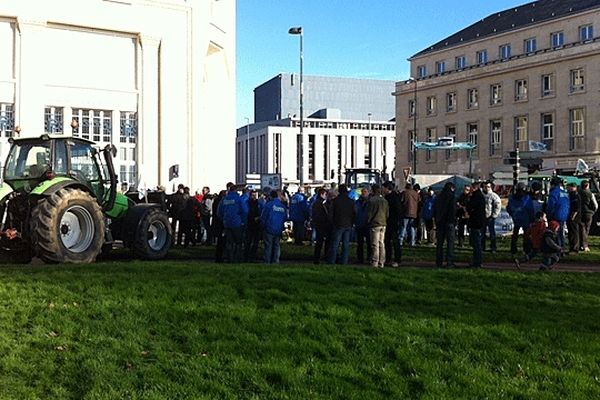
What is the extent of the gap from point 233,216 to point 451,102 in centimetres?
6755

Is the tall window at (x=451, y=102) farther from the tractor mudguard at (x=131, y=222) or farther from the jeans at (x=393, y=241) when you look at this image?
the tractor mudguard at (x=131, y=222)

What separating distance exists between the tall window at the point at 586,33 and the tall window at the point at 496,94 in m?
9.02

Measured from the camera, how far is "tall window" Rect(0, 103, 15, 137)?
32219mm

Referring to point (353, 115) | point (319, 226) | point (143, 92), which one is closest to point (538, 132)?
point (143, 92)

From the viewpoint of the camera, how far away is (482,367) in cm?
801

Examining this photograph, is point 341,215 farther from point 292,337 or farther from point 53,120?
point 53,120

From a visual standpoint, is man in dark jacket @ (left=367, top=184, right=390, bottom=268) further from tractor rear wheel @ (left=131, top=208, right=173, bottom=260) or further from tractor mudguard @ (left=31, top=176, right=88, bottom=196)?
tractor mudguard @ (left=31, top=176, right=88, bottom=196)

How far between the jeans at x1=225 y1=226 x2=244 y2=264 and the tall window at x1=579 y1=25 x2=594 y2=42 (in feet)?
192

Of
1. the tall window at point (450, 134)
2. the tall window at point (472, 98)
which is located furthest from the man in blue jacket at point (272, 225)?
the tall window at point (450, 134)

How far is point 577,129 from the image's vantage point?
219 ft

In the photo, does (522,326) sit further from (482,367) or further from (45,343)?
(45,343)

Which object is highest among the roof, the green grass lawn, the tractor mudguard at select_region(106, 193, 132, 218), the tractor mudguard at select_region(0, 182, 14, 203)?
the roof

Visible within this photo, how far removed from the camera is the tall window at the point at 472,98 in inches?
3046

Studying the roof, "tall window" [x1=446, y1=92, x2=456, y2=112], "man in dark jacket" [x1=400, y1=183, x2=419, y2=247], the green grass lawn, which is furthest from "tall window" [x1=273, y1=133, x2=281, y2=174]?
the green grass lawn
